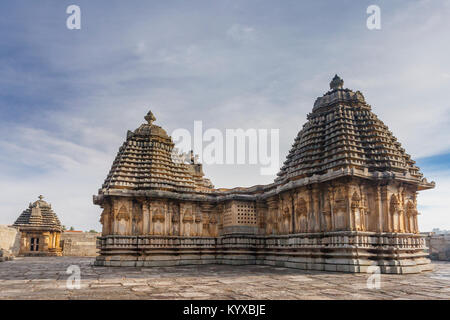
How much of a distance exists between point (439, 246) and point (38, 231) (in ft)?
152

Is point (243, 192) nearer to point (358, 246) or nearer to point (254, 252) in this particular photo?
point (254, 252)

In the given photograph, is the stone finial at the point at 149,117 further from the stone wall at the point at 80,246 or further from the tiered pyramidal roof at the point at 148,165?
the stone wall at the point at 80,246

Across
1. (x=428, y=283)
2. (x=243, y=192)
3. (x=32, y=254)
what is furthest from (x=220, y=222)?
(x=32, y=254)

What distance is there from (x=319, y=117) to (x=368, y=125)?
114 inches

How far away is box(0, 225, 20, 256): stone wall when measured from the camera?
39406 mm

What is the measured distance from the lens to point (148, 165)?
1005 inches

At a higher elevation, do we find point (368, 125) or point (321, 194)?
point (368, 125)

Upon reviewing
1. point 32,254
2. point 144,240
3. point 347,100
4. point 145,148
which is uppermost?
point 347,100

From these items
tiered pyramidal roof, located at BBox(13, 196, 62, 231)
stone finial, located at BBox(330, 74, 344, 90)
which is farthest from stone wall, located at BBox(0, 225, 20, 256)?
stone finial, located at BBox(330, 74, 344, 90)

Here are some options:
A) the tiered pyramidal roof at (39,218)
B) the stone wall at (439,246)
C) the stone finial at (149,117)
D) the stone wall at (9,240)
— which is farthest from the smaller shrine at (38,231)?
the stone wall at (439,246)

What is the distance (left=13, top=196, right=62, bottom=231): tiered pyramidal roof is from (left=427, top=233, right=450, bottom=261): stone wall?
44.4 meters

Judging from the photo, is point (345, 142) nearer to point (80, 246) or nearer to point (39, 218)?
point (80, 246)
